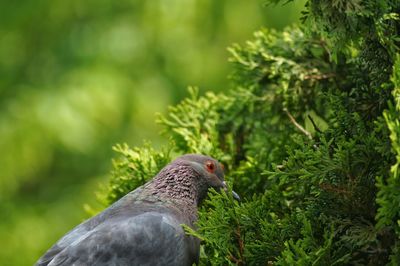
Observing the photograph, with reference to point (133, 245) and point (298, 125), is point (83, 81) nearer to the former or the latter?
point (298, 125)

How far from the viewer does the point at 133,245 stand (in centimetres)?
332

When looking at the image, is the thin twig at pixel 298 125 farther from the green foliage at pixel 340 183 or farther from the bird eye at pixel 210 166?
the bird eye at pixel 210 166

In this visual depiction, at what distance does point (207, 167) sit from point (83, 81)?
5689 mm

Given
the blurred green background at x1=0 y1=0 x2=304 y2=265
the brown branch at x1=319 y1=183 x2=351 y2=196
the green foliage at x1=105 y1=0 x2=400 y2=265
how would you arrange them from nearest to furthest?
the green foliage at x1=105 y1=0 x2=400 y2=265 < the brown branch at x1=319 y1=183 x2=351 y2=196 < the blurred green background at x1=0 y1=0 x2=304 y2=265

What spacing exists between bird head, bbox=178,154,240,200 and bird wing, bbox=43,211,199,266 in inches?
21.3

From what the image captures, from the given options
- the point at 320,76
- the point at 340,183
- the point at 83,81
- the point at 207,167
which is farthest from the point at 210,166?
the point at 83,81

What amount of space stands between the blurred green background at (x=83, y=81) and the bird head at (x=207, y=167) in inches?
205

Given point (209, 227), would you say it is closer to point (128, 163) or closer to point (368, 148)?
point (368, 148)

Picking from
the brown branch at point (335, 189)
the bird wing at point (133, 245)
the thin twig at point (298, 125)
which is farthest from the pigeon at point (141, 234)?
the brown branch at point (335, 189)

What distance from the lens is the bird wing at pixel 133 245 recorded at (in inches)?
130

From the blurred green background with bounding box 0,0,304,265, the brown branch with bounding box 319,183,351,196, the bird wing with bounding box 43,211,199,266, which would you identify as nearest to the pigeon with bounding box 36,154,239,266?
the bird wing with bounding box 43,211,199,266

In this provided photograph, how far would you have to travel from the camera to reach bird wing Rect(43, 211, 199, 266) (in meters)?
3.29

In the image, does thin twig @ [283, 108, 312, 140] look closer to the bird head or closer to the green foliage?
the green foliage

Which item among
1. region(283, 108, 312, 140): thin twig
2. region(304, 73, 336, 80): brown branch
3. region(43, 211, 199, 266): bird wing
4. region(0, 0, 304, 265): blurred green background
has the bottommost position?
region(0, 0, 304, 265): blurred green background
